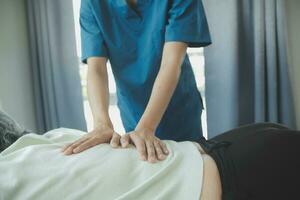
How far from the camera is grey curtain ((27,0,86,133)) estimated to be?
240 cm

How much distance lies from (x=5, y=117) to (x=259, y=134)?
Answer: 0.77 metres

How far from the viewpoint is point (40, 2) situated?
7.84ft

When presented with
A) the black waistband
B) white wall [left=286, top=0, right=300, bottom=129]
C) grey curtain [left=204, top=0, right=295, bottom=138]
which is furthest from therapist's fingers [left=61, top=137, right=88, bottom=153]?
white wall [left=286, top=0, right=300, bottom=129]

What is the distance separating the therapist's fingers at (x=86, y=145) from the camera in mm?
928

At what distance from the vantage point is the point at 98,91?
1345mm

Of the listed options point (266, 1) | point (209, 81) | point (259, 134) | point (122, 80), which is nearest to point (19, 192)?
point (259, 134)

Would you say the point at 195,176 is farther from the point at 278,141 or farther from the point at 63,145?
the point at 63,145

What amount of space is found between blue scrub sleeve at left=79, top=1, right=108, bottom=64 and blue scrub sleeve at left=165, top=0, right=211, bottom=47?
278 millimetres

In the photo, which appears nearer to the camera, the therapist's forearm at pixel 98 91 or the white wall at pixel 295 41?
the therapist's forearm at pixel 98 91

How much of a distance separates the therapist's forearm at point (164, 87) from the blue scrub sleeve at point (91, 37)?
0.90 ft

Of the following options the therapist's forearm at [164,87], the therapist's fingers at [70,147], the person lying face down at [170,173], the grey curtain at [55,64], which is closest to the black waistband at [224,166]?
the person lying face down at [170,173]

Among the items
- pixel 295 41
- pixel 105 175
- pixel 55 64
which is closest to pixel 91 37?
pixel 105 175

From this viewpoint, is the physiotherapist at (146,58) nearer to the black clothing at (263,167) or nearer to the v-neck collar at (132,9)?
the v-neck collar at (132,9)

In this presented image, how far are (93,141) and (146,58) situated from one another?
21.4 inches
